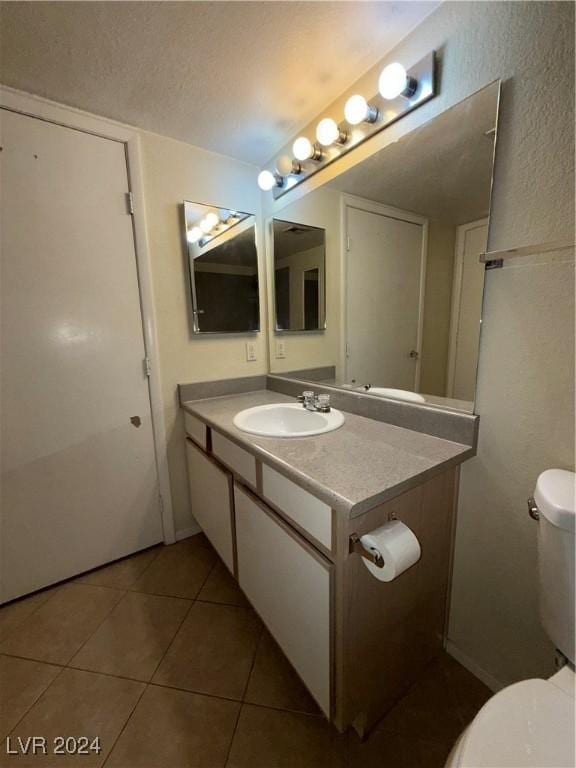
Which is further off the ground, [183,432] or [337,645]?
[183,432]

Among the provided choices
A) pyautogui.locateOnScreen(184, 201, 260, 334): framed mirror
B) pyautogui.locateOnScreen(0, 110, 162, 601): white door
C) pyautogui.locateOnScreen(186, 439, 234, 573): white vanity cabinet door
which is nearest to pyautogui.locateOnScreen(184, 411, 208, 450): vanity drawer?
pyautogui.locateOnScreen(186, 439, 234, 573): white vanity cabinet door

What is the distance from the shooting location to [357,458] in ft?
3.01

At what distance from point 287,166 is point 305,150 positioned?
0.15 meters

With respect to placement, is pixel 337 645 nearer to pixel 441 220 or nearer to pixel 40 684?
pixel 40 684

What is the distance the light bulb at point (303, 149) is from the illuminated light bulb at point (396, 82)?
425mm

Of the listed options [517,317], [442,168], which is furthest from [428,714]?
[442,168]

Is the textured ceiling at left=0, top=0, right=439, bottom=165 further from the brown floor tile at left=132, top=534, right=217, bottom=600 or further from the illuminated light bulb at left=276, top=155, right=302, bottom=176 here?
the brown floor tile at left=132, top=534, right=217, bottom=600

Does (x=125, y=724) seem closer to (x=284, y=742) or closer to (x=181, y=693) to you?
(x=181, y=693)

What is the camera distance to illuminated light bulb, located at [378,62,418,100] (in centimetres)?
97

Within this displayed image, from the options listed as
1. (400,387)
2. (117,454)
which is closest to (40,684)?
(117,454)

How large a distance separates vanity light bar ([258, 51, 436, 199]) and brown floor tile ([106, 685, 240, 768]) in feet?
6.79

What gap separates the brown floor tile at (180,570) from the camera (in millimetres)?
1494

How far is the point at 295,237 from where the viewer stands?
1.64 metres

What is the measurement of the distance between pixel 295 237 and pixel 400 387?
98 centimetres
